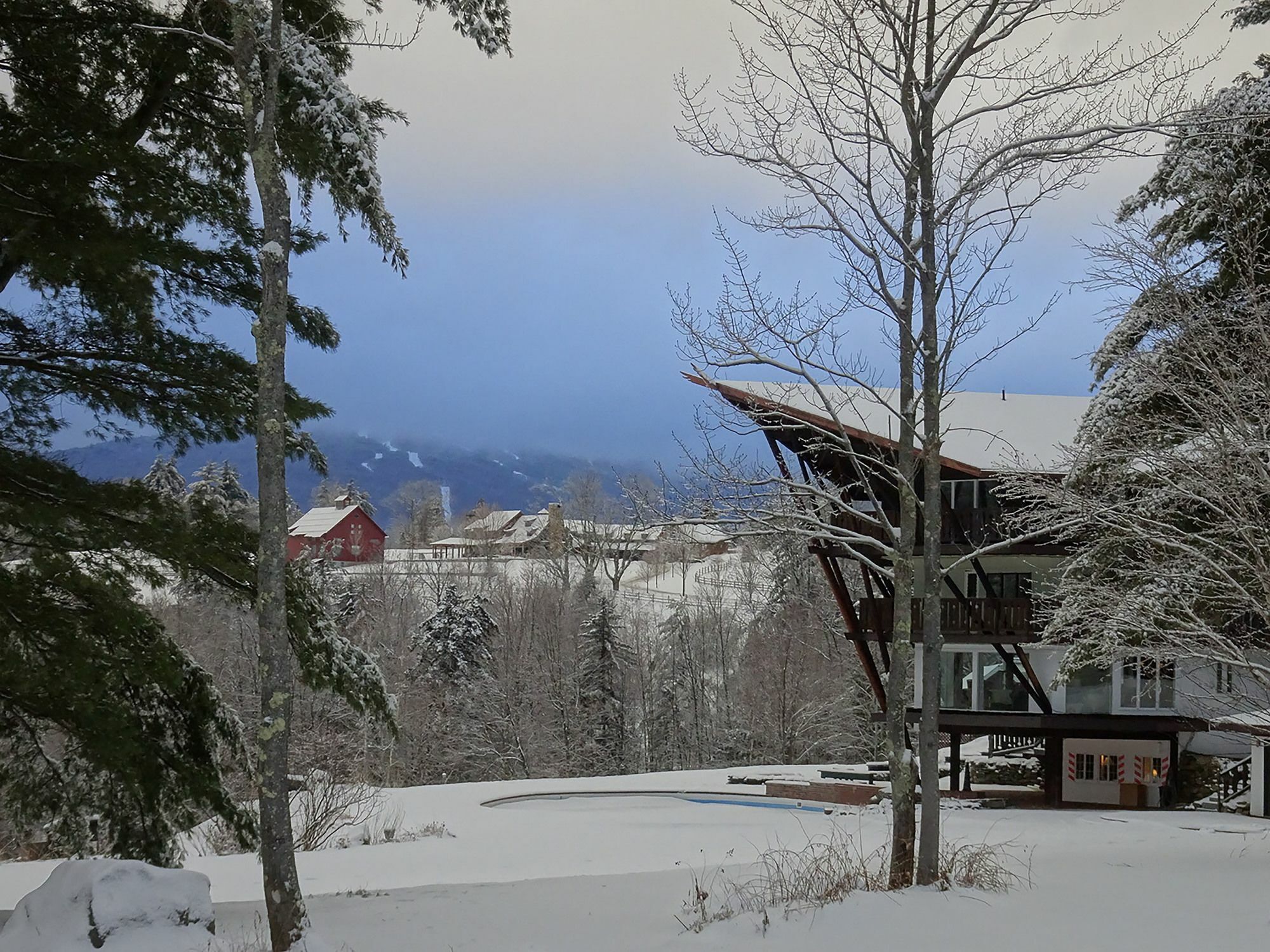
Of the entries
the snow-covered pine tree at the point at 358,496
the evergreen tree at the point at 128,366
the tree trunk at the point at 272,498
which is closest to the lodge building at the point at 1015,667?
the evergreen tree at the point at 128,366

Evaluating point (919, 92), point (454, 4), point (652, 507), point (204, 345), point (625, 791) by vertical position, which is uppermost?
point (454, 4)

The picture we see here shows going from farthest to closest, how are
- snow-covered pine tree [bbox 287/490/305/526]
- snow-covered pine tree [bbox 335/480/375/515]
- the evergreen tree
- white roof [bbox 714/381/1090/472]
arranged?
snow-covered pine tree [bbox 335/480/375/515] → white roof [bbox 714/381/1090/472] → snow-covered pine tree [bbox 287/490/305/526] → the evergreen tree

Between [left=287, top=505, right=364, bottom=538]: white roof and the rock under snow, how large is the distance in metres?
68.6

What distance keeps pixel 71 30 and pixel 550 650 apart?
40.4 meters

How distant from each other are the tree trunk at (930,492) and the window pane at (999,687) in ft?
54.3

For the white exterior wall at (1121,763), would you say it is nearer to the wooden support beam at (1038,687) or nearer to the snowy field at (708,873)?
the wooden support beam at (1038,687)

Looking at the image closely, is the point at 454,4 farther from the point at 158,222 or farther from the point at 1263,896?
the point at 1263,896

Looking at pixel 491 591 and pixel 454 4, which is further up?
pixel 454 4

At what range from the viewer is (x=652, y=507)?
33.6ft

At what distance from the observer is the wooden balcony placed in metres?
22.6

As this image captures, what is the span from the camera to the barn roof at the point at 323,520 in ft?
256

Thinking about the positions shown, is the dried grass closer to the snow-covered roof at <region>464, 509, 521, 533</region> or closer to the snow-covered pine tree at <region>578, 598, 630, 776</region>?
the snow-covered pine tree at <region>578, 598, 630, 776</region>

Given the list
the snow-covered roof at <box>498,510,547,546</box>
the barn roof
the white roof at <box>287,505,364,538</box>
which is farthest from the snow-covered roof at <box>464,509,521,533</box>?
the white roof at <box>287,505,364,538</box>

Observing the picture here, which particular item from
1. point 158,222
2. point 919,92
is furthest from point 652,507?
point 158,222
